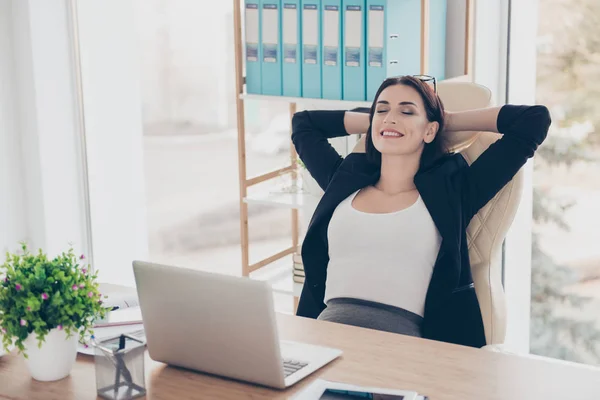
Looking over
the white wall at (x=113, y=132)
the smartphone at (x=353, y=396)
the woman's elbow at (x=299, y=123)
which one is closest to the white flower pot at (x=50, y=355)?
the smartphone at (x=353, y=396)

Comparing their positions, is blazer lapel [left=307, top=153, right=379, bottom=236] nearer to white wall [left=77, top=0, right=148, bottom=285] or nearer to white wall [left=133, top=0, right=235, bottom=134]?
white wall [left=133, top=0, right=235, bottom=134]

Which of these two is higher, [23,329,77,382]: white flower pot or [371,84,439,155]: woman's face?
[371,84,439,155]: woman's face

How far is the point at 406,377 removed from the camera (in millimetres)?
1736

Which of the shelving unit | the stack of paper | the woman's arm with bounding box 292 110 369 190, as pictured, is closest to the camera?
the woman's arm with bounding box 292 110 369 190

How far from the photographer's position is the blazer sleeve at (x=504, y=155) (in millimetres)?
2354

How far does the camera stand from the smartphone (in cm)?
162

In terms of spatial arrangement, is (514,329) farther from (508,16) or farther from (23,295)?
(23,295)

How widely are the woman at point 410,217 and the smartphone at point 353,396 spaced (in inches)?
25.5

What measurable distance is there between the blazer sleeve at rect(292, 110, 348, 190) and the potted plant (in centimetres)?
107

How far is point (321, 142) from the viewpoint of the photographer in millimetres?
2760

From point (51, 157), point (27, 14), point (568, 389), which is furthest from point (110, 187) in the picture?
point (568, 389)

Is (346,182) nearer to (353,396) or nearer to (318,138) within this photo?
(318,138)

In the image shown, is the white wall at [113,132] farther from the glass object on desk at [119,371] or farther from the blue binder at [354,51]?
the glass object on desk at [119,371]

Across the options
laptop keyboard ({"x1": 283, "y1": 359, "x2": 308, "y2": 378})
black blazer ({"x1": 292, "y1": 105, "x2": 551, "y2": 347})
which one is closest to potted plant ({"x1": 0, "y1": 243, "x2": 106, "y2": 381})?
laptop keyboard ({"x1": 283, "y1": 359, "x2": 308, "y2": 378})
